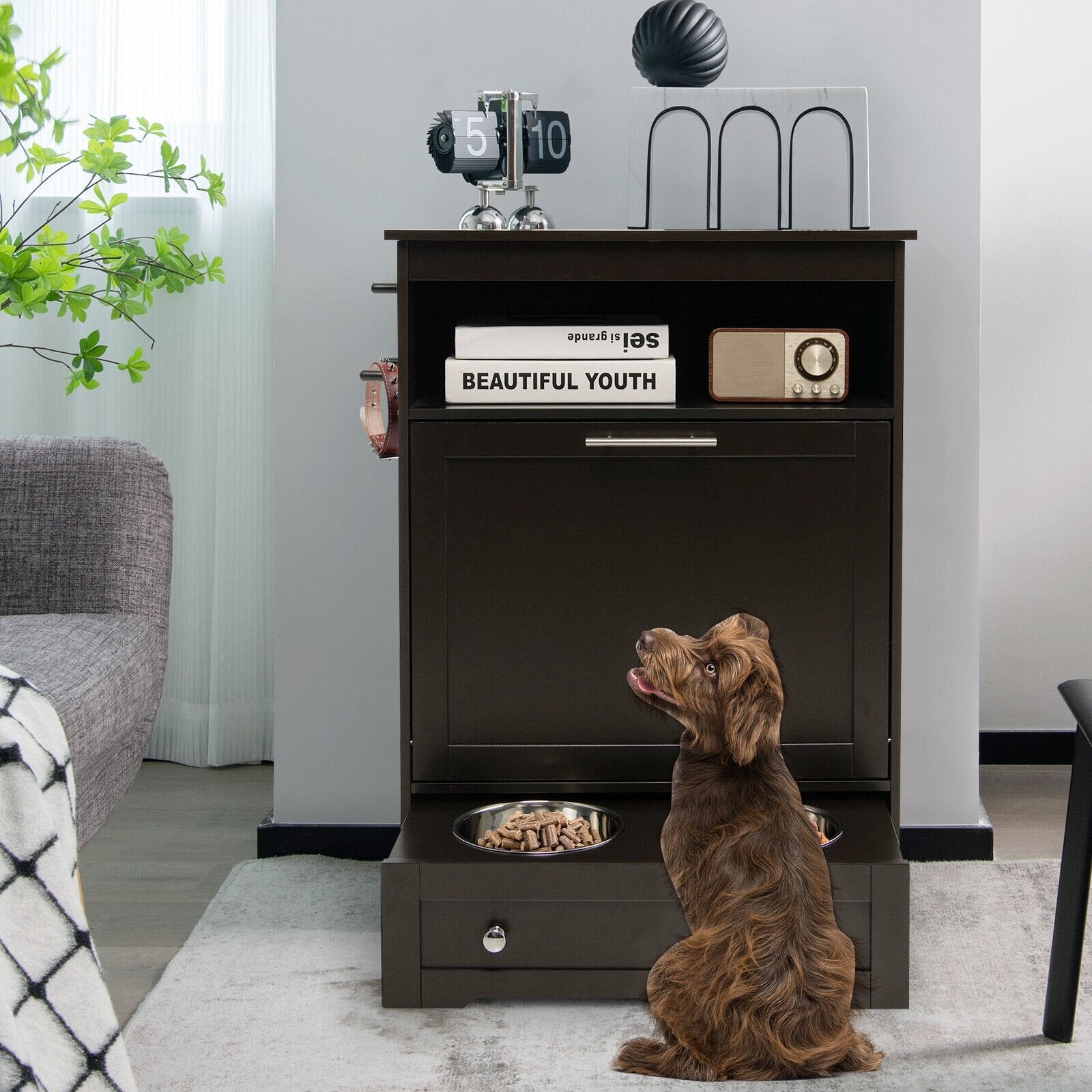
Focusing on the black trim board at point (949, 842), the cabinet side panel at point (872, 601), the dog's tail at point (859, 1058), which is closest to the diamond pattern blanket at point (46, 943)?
the dog's tail at point (859, 1058)

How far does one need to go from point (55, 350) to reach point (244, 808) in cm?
94

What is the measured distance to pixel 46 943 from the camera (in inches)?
36.7

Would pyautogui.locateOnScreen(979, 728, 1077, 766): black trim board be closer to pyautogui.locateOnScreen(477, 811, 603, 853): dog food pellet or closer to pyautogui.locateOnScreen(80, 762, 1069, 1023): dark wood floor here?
pyautogui.locateOnScreen(80, 762, 1069, 1023): dark wood floor

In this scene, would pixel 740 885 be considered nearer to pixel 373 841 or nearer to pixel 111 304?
pixel 373 841

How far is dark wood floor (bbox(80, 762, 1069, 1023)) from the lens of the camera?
5.42 ft

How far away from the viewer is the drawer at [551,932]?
1.44 meters

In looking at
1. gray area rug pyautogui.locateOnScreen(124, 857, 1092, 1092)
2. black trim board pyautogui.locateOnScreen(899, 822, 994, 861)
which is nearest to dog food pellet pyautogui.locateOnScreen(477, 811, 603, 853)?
gray area rug pyautogui.locateOnScreen(124, 857, 1092, 1092)

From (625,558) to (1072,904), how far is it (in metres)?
0.69

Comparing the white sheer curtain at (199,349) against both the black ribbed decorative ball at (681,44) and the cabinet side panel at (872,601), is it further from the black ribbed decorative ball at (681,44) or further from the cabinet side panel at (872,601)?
the cabinet side panel at (872,601)

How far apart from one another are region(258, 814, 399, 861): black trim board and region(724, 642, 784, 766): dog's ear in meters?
1.02

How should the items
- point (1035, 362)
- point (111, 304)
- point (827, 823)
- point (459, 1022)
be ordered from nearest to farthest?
point (459, 1022) < point (827, 823) < point (111, 304) < point (1035, 362)

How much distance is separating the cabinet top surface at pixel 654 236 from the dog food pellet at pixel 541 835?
77 cm

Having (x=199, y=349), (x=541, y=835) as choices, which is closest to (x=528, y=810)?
(x=541, y=835)

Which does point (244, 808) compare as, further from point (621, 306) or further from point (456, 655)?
point (621, 306)
